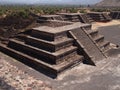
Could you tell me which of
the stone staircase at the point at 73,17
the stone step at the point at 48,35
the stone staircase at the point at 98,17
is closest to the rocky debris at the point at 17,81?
the stone step at the point at 48,35

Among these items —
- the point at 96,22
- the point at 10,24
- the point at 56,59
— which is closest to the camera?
the point at 56,59

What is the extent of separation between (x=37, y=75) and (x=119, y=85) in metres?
4.58

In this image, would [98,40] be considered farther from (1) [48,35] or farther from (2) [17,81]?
(2) [17,81]

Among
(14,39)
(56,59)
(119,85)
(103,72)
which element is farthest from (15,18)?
(119,85)

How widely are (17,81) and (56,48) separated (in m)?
3.38

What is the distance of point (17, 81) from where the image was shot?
34.9ft

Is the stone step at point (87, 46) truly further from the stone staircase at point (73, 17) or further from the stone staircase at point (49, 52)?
the stone staircase at point (73, 17)

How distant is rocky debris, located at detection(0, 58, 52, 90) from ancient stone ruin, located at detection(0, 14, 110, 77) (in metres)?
1.41

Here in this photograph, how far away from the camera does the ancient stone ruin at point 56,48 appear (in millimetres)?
12578

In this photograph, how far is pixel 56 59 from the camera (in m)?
12.3

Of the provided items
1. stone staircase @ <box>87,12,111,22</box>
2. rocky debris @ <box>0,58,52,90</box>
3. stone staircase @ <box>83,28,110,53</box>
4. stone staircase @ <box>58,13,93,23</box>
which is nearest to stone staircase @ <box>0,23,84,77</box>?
rocky debris @ <box>0,58,52,90</box>

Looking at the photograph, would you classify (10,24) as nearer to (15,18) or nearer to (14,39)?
(15,18)

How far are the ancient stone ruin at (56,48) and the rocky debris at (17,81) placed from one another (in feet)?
4.63

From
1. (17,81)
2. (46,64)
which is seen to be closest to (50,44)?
(46,64)
